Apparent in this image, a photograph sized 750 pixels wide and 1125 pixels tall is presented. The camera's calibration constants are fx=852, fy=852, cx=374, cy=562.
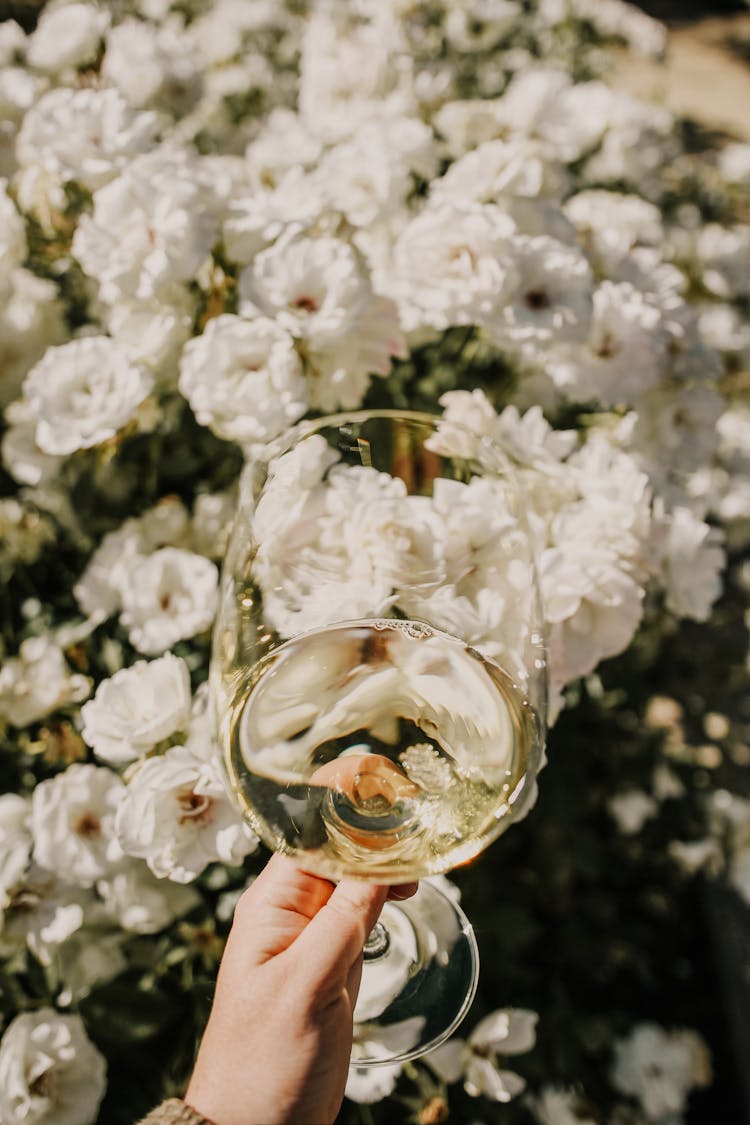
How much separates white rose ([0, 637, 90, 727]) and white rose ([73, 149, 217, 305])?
0.51 m

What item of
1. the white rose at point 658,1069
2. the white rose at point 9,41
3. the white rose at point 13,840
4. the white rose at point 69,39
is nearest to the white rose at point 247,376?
the white rose at point 13,840

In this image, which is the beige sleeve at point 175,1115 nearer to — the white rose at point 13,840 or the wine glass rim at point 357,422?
the white rose at point 13,840

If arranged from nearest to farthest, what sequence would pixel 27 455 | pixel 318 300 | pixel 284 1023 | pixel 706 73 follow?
pixel 284 1023 → pixel 318 300 → pixel 27 455 → pixel 706 73

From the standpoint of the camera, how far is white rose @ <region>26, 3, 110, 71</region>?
1731mm

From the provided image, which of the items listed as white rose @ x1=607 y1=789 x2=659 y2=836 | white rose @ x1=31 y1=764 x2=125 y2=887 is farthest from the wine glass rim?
white rose @ x1=607 y1=789 x2=659 y2=836

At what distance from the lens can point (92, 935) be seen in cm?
110

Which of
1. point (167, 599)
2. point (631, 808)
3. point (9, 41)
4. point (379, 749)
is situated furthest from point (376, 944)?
point (9, 41)

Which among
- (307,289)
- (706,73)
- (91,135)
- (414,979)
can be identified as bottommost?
(706,73)

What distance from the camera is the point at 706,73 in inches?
275

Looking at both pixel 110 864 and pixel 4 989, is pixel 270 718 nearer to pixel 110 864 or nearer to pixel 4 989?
pixel 110 864

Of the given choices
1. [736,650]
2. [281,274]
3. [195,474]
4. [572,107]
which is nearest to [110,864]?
[195,474]

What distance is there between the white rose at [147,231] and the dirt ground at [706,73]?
17.8ft

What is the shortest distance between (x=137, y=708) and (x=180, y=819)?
15 centimetres

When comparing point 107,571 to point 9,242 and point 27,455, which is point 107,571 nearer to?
point 27,455
